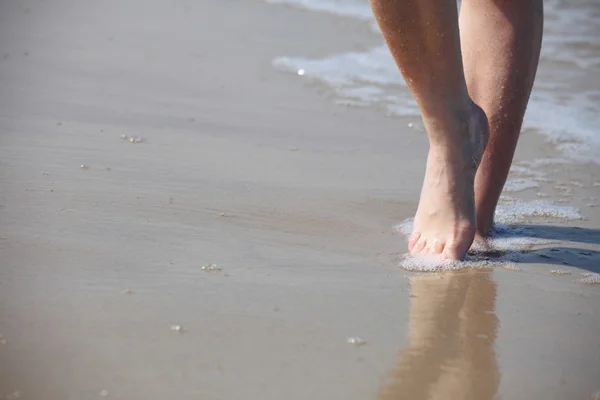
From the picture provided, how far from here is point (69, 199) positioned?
71.8 inches

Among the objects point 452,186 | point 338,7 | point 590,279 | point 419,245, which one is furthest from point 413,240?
point 338,7

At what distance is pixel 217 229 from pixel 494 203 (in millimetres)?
625

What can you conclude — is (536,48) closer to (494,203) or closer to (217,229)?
(494,203)

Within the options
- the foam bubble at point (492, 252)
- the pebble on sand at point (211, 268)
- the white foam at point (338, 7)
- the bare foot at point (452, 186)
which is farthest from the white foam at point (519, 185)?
the white foam at point (338, 7)

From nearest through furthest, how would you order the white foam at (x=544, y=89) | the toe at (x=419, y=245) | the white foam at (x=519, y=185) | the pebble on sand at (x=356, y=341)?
the pebble on sand at (x=356, y=341) → the toe at (x=419, y=245) → the white foam at (x=519, y=185) → the white foam at (x=544, y=89)

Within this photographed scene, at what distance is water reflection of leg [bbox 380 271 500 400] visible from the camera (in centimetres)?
122

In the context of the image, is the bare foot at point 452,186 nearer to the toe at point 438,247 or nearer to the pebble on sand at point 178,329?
the toe at point 438,247

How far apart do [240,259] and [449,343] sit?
1.48 ft

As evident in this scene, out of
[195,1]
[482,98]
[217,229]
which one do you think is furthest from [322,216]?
[195,1]

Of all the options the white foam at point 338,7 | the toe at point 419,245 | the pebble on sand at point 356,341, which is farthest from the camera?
the white foam at point 338,7

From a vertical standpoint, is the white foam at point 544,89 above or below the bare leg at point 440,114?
below

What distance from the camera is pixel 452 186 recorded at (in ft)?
5.87

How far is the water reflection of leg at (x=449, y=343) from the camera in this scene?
1218mm

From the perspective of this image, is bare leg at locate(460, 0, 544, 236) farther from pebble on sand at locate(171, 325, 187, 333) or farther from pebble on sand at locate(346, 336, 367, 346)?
pebble on sand at locate(171, 325, 187, 333)
